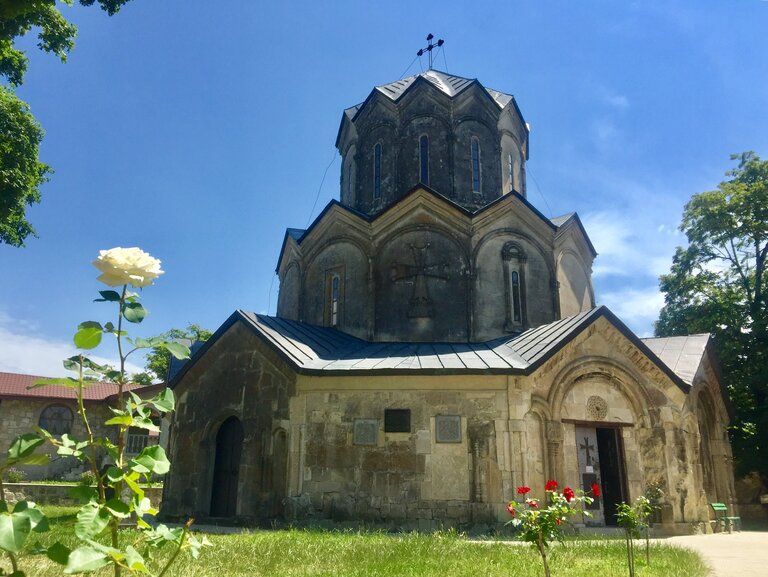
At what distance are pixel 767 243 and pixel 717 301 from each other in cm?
305

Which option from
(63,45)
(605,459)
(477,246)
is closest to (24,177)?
(63,45)

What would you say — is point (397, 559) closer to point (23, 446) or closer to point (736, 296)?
point (23, 446)

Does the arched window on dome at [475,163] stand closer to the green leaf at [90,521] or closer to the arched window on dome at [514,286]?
the arched window on dome at [514,286]

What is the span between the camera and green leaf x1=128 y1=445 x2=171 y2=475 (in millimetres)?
2408

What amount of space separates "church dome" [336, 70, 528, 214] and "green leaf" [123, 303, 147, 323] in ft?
42.5

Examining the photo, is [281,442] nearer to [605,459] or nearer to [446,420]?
[446,420]

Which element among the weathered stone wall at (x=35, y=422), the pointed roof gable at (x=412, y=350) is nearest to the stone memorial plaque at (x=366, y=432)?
the pointed roof gable at (x=412, y=350)

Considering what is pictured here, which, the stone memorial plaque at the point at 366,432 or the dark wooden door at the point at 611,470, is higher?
the stone memorial plaque at the point at 366,432

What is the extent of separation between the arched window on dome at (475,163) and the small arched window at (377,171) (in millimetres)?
2729

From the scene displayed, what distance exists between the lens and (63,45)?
13.2 meters


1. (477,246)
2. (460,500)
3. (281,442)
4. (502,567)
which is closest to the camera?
(502,567)

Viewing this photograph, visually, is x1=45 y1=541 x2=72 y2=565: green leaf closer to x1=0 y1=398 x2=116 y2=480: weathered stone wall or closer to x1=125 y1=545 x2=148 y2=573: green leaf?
x1=125 y1=545 x2=148 y2=573: green leaf

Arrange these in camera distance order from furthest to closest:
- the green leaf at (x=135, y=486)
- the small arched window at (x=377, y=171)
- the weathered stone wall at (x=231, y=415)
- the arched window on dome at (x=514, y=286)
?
1. the small arched window at (x=377, y=171)
2. the arched window on dome at (x=514, y=286)
3. the weathered stone wall at (x=231, y=415)
4. the green leaf at (x=135, y=486)

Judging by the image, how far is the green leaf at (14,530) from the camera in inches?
75.4
